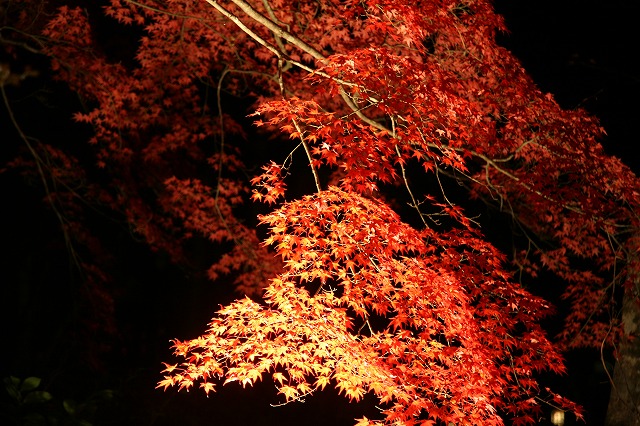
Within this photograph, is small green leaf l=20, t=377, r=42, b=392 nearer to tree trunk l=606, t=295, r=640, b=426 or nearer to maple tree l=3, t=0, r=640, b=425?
maple tree l=3, t=0, r=640, b=425

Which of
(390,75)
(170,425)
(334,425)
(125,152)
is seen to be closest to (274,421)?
(334,425)

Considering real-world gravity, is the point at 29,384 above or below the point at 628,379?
below

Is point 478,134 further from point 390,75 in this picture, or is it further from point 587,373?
point 587,373

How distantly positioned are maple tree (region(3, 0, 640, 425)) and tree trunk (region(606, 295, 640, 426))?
1.07ft

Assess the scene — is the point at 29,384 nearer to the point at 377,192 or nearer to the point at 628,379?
the point at 377,192

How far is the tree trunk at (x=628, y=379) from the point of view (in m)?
6.50

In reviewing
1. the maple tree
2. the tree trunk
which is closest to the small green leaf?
the maple tree

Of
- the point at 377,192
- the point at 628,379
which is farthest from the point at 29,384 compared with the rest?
the point at 628,379

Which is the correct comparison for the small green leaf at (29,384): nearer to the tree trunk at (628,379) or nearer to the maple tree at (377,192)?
the maple tree at (377,192)

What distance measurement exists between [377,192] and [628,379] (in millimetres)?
3398

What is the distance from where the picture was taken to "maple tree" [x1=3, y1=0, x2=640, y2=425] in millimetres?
4355

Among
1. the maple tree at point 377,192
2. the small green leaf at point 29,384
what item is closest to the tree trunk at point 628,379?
the maple tree at point 377,192

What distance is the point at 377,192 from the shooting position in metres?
6.91

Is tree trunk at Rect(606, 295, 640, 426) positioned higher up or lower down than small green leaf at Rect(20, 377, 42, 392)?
higher up
